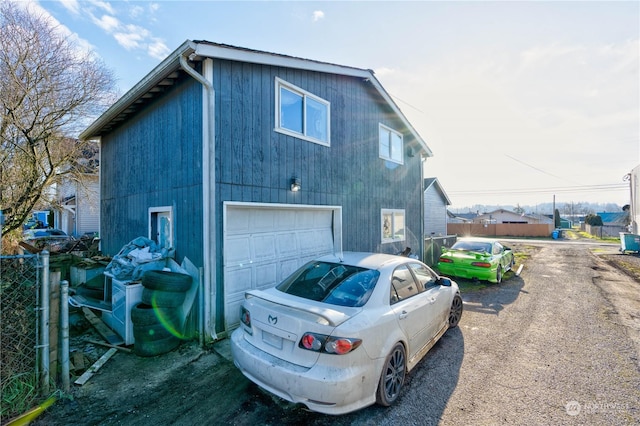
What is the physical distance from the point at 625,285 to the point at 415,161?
25.2 feet

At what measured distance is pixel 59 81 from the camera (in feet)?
37.4

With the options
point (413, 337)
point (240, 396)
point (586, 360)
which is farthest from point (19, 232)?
point (586, 360)

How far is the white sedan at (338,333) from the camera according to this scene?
2779 mm

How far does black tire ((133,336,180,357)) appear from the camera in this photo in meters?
4.36

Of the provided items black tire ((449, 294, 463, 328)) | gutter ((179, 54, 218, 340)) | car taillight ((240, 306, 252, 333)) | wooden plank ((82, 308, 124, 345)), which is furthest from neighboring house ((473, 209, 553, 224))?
wooden plank ((82, 308, 124, 345))

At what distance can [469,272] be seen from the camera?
353 inches

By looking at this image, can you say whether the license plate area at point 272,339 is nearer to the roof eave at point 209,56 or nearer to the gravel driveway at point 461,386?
the gravel driveway at point 461,386

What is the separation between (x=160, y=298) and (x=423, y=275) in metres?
4.14

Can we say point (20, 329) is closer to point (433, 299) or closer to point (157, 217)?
point (157, 217)

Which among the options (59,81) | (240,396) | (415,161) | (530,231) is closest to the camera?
(240,396)

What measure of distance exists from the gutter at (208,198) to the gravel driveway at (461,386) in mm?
554

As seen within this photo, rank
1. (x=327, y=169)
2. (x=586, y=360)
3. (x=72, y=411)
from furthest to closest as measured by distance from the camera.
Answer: (x=327, y=169)
(x=586, y=360)
(x=72, y=411)

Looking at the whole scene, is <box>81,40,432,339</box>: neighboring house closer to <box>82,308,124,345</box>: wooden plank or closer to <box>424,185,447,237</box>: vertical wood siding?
<box>82,308,124,345</box>: wooden plank

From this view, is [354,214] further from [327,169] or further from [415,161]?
[415,161]
